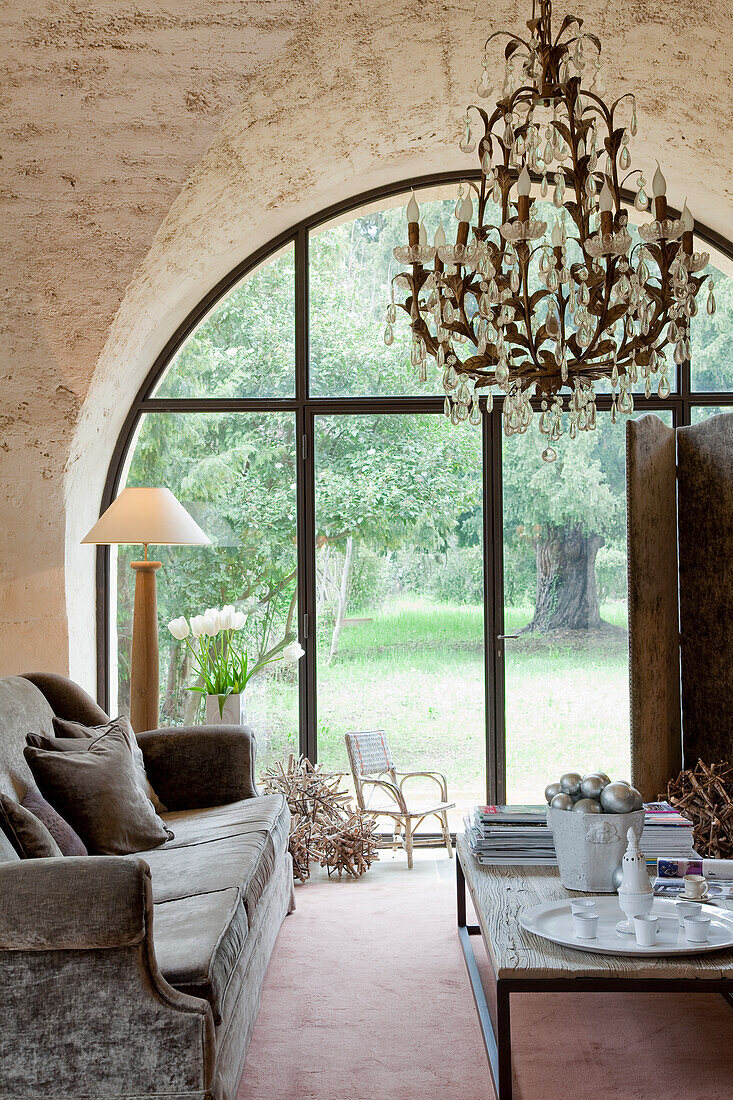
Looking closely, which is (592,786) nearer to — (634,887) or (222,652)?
(634,887)

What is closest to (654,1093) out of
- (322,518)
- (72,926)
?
(72,926)

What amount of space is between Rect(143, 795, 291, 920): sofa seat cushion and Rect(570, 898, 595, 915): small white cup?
860 mm

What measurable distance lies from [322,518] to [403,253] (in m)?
2.81

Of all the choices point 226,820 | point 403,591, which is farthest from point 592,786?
point 403,591

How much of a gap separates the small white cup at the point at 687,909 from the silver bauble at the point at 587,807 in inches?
13.6

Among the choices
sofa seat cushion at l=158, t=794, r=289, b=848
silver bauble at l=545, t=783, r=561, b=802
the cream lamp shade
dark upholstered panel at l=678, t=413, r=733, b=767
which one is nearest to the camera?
silver bauble at l=545, t=783, r=561, b=802

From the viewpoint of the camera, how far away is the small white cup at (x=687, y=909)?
2369 millimetres

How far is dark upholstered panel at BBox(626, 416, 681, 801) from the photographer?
4.41 metres

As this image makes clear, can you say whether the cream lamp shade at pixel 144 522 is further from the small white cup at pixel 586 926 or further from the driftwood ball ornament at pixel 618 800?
the small white cup at pixel 586 926

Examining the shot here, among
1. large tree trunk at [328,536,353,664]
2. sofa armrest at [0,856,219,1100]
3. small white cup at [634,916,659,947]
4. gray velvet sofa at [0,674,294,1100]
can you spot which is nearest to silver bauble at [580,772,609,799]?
small white cup at [634,916,659,947]

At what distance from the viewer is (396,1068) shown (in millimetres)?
2607

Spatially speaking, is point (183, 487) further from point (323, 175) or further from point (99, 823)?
point (99, 823)

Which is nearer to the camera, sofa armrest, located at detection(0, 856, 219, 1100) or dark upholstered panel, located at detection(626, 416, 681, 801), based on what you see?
sofa armrest, located at detection(0, 856, 219, 1100)

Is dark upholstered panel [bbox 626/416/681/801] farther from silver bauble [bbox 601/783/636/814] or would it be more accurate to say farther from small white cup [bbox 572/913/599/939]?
small white cup [bbox 572/913/599/939]
